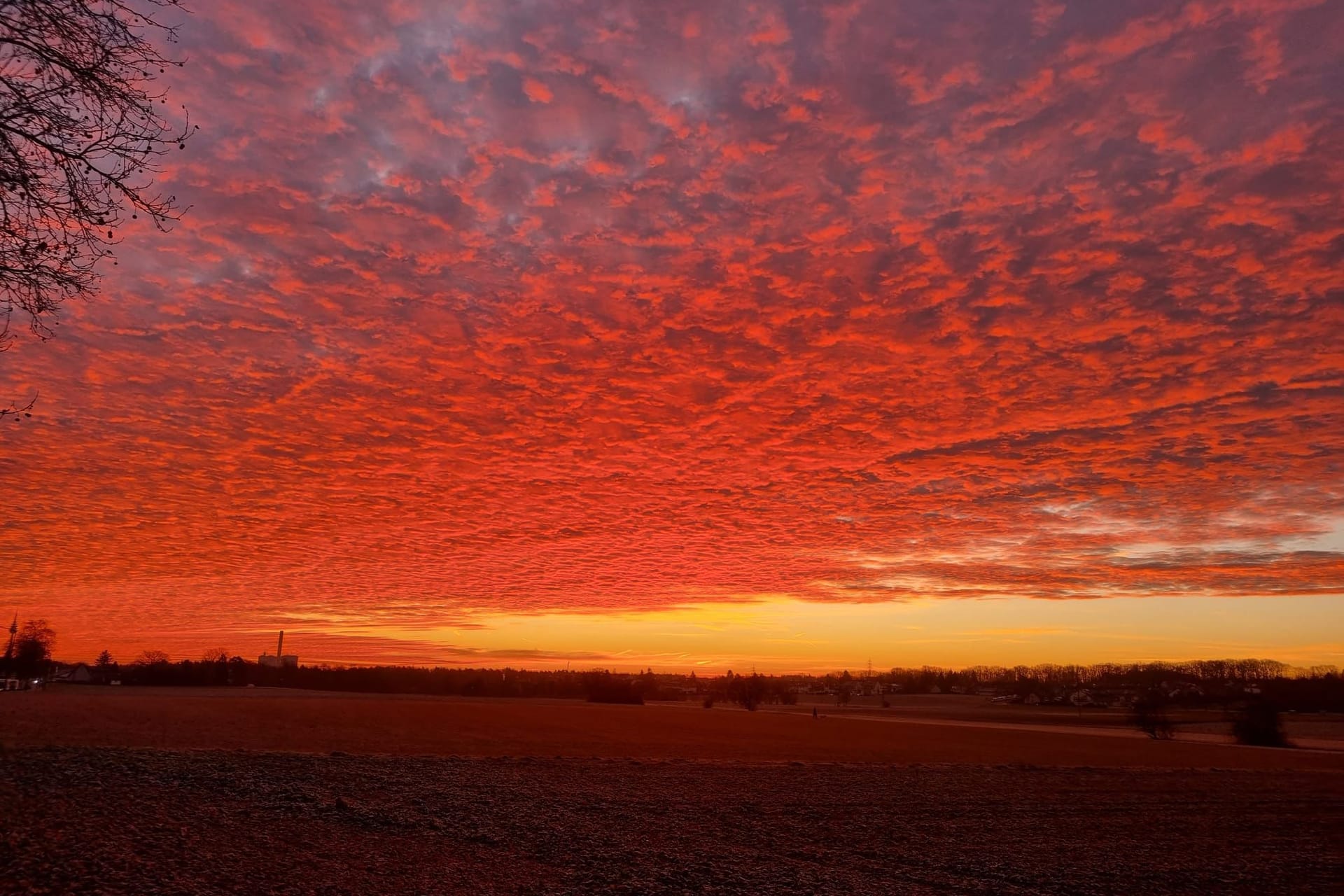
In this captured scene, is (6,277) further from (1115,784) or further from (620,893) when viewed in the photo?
(1115,784)

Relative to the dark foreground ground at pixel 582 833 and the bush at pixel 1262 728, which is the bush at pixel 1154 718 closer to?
the bush at pixel 1262 728

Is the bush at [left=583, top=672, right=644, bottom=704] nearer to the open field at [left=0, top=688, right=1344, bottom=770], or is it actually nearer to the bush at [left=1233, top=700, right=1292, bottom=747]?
the open field at [left=0, top=688, right=1344, bottom=770]

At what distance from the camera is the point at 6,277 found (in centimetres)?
712

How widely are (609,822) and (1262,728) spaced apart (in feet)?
288

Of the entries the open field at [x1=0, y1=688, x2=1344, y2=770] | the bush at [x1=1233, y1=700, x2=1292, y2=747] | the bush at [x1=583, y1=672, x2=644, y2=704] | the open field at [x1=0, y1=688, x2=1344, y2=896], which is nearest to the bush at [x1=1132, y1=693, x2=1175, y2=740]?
the open field at [x1=0, y1=688, x2=1344, y2=770]

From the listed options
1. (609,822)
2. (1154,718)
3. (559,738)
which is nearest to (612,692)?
(1154,718)

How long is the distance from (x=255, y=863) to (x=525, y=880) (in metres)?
4.23

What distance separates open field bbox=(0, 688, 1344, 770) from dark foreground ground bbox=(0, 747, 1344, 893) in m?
10.4

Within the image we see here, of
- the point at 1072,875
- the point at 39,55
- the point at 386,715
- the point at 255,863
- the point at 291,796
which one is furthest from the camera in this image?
the point at 386,715

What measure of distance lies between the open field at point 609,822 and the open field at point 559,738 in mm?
953

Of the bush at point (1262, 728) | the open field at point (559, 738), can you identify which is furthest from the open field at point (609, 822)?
the bush at point (1262, 728)

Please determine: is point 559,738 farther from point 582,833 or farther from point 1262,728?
point 1262,728

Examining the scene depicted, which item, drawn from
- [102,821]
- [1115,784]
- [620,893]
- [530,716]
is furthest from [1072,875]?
[530,716]

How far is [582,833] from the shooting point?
59.9 ft
